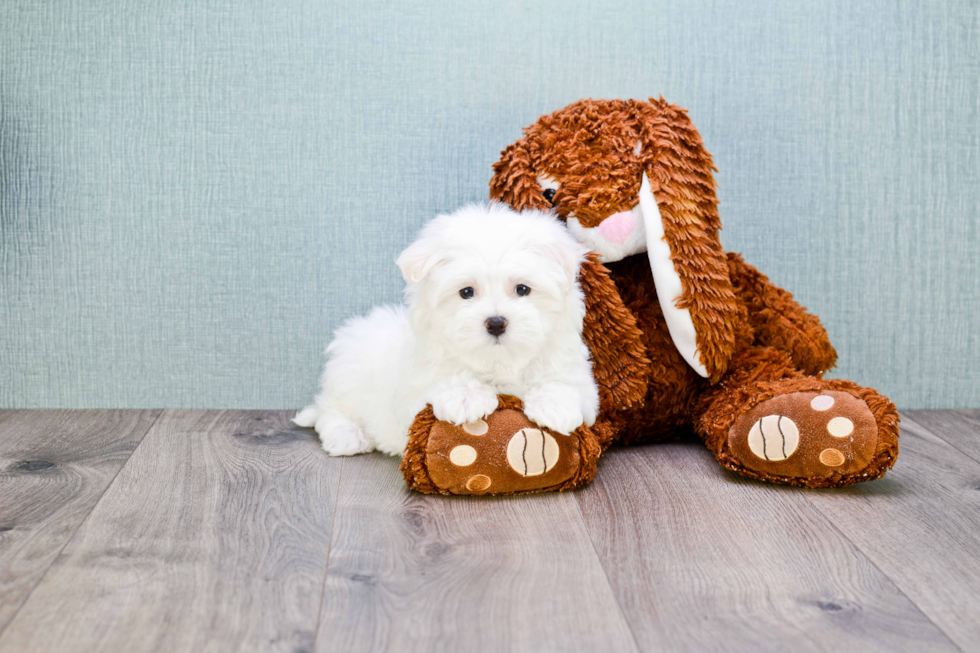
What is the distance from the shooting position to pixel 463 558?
115 cm

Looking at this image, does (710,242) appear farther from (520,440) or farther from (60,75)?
(60,75)

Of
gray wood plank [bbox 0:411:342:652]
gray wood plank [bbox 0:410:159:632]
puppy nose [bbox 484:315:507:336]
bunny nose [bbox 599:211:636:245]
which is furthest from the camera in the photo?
bunny nose [bbox 599:211:636:245]

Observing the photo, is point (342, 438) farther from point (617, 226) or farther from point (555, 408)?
point (617, 226)

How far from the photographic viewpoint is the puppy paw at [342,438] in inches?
64.2

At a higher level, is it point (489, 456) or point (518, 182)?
point (518, 182)

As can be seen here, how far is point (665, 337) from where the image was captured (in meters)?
1.65

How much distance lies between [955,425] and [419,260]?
1296 mm

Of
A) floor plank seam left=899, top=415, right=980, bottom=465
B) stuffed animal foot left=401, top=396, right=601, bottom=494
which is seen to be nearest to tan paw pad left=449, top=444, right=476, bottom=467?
stuffed animal foot left=401, top=396, right=601, bottom=494

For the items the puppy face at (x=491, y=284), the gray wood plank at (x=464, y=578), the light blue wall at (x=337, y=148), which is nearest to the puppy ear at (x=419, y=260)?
the puppy face at (x=491, y=284)

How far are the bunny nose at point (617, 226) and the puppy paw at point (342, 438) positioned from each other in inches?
23.7

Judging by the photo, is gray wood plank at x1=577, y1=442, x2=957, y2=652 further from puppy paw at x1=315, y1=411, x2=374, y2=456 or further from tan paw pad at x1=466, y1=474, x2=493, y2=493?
puppy paw at x1=315, y1=411, x2=374, y2=456

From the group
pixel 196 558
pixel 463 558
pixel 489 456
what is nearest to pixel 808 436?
pixel 489 456

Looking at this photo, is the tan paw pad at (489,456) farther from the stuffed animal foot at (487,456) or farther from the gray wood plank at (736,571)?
the gray wood plank at (736,571)

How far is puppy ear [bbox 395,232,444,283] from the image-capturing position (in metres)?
1.37
